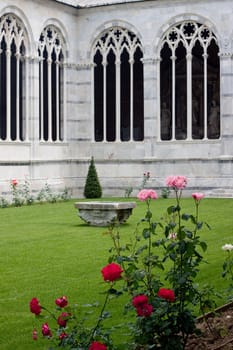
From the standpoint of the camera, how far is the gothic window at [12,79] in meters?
24.4

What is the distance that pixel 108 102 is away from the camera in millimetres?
28594

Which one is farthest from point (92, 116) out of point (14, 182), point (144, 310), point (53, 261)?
point (144, 310)

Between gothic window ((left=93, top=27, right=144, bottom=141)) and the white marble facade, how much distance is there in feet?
1.35

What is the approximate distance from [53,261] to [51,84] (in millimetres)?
16119

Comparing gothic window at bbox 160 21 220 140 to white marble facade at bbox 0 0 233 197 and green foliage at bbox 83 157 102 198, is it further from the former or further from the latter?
green foliage at bbox 83 157 102 198

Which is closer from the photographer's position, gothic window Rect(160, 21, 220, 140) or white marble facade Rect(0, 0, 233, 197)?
white marble facade Rect(0, 0, 233, 197)

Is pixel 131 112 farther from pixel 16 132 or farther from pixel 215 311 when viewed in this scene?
pixel 215 311

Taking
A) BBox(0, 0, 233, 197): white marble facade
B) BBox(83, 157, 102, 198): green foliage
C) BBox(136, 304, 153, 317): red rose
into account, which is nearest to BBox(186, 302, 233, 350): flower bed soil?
BBox(136, 304, 153, 317): red rose

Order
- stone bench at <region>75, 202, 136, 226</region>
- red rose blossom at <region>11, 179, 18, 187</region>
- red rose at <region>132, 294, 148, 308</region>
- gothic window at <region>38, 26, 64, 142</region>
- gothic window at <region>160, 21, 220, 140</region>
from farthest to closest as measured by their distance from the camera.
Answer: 1. gothic window at <region>160, 21, 220, 140</region>
2. gothic window at <region>38, 26, 64, 142</region>
3. red rose blossom at <region>11, 179, 18, 187</region>
4. stone bench at <region>75, 202, 136, 226</region>
5. red rose at <region>132, 294, 148, 308</region>

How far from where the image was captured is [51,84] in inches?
1067

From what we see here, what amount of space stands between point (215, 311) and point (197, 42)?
71.7 ft

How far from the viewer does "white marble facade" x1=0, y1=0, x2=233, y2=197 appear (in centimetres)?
2552

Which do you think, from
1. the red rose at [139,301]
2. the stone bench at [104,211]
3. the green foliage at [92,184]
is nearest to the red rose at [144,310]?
the red rose at [139,301]

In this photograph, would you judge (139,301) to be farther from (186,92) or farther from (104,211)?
(186,92)
